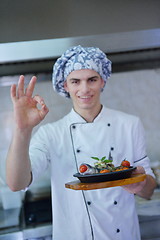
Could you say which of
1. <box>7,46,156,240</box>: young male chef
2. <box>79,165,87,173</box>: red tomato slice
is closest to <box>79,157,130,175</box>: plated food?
<box>79,165,87,173</box>: red tomato slice

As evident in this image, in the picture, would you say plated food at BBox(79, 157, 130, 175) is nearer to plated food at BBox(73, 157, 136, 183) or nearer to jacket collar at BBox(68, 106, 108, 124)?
plated food at BBox(73, 157, 136, 183)

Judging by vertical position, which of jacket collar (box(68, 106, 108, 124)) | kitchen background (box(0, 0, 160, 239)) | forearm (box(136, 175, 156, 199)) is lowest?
forearm (box(136, 175, 156, 199))

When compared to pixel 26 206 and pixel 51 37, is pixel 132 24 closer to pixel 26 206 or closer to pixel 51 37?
pixel 51 37

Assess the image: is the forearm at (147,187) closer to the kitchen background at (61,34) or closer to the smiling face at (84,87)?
the smiling face at (84,87)

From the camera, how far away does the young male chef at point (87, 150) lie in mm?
1469

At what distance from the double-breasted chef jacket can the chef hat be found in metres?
0.18

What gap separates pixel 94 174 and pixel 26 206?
106cm

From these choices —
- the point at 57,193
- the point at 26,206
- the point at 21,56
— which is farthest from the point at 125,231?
the point at 21,56

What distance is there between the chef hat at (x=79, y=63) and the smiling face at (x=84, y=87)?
0.02 m

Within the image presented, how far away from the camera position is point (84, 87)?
1439 millimetres

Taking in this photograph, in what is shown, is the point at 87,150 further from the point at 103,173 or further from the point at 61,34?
the point at 61,34

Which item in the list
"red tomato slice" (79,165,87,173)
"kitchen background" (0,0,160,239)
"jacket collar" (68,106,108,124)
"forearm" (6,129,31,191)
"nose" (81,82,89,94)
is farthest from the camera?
"kitchen background" (0,0,160,239)

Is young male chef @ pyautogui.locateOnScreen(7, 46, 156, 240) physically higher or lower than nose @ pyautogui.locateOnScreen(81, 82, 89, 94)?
lower

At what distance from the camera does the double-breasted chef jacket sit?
147 cm
